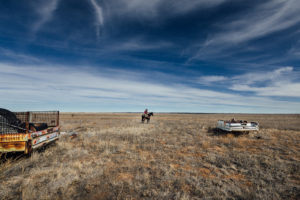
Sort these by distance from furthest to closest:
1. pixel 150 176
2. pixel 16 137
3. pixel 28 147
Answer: pixel 28 147
pixel 16 137
pixel 150 176

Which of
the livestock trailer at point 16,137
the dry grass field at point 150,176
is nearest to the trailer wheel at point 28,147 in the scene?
the livestock trailer at point 16,137

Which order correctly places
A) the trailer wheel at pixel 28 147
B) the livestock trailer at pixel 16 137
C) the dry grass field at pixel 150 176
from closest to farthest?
the dry grass field at pixel 150 176 < the livestock trailer at pixel 16 137 < the trailer wheel at pixel 28 147

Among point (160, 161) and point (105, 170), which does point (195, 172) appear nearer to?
point (160, 161)

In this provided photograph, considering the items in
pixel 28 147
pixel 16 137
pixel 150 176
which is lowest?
pixel 150 176

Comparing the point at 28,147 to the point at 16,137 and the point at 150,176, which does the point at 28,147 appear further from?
the point at 150,176

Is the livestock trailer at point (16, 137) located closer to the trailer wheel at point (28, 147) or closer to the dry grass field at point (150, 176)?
the trailer wheel at point (28, 147)

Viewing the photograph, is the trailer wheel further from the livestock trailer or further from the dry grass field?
the dry grass field

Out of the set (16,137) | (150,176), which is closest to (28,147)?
(16,137)

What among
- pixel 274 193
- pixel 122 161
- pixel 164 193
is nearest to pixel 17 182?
pixel 122 161

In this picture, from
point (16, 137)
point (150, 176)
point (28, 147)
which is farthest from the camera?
point (28, 147)

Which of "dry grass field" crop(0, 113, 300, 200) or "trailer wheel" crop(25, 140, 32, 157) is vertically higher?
"trailer wheel" crop(25, 140, 32, 157)

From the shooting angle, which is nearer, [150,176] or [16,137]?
[150,176]

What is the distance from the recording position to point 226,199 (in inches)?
157

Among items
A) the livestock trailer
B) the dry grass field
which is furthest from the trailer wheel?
the dry grass field
